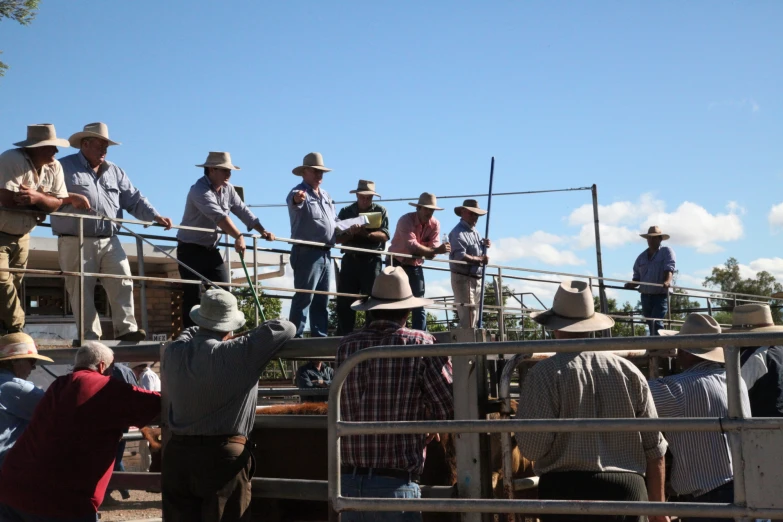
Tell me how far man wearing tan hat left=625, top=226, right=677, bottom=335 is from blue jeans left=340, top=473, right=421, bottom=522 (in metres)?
10.6

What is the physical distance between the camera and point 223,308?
498 cm

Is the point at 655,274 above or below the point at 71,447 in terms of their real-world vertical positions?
above

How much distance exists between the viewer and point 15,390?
5426 millimetres

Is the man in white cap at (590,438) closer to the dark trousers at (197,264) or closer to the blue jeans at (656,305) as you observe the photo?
the dark trousers at (197,264)

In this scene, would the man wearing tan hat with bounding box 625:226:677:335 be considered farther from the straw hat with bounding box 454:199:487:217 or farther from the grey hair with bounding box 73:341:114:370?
the grey hair with bounding box 73:341:114:370

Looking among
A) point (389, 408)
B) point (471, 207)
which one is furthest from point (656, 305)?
point (389, 408)

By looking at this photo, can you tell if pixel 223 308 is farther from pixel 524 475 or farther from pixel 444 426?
pixel 524 475

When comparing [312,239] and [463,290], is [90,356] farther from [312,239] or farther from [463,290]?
[463,290]

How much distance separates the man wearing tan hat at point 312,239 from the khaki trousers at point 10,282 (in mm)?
2652

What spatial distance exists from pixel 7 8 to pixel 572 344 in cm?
1394

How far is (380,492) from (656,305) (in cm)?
1099

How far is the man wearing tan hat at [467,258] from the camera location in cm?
1127

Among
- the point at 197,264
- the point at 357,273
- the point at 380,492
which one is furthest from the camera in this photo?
the point at 357,273

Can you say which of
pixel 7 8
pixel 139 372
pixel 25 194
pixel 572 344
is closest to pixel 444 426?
pixel 572 344
